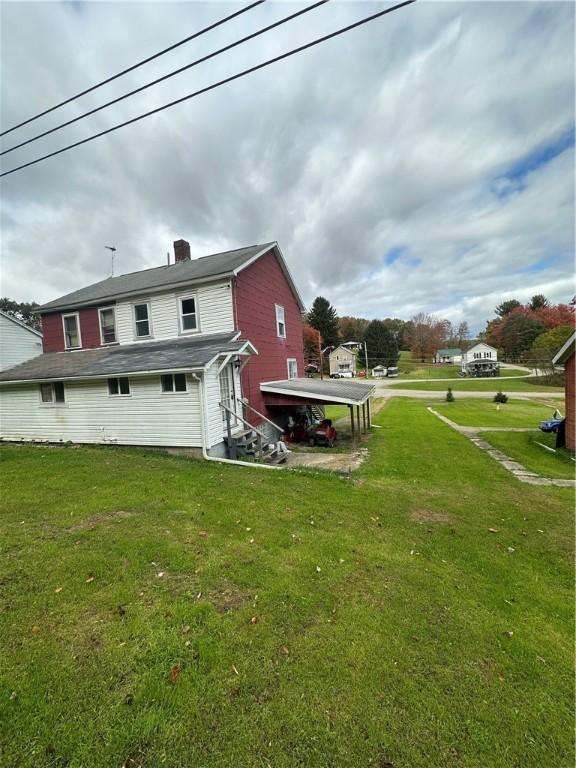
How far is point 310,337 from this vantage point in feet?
224

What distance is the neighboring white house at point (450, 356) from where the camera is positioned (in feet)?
281

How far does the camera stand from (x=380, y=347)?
252 feet

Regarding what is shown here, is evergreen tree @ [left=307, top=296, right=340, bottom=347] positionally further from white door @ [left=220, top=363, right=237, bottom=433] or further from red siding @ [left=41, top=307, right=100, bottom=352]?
white door @ [left=220, top=363, right=237, bottom=433]

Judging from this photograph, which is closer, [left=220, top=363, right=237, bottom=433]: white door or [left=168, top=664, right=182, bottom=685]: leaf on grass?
[left=168, top=664, right=182, bottom=685]: leaf on grass

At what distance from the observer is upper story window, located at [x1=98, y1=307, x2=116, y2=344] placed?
47.6ft

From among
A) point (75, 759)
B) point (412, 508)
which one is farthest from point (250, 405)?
point (75, 759)

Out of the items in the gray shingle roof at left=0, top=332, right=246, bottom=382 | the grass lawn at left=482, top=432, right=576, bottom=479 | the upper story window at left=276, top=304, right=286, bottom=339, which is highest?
the upper story window at left=276, top=304, right=286, bottom=339

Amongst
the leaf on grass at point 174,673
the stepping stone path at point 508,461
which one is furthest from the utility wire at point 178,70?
the stepping stone path at point 508,461

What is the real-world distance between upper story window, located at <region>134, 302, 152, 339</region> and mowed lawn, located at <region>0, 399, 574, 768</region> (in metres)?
8.51

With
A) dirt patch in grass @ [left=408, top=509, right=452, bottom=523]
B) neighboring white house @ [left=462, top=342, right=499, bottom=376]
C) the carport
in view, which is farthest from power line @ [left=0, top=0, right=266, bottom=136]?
neighboring white house @ [left=462, top=342, right=499, bottom=376]

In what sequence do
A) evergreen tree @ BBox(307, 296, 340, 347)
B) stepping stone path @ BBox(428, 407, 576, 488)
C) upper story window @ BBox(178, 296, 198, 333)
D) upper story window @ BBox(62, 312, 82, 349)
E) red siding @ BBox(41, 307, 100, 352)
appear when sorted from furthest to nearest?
evergreen tree @ BBox(307, 296, 340, 347) → upper story window @ BBox(62, 312, 82, 349) → red siding @ BBox(41, 307, 100, 352) → upper story window @ BBox(178, 296, 198, 333) → stepping stone path @ BBox(428, 407, 576, 488)

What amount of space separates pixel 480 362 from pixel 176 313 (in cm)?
6410

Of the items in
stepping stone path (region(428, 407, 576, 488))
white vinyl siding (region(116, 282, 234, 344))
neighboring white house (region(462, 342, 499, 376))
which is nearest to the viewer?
stepping stone path (region(428, 407, 576, 488))

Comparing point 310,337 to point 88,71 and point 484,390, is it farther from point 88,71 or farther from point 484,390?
point 88,71
